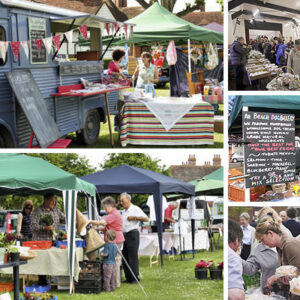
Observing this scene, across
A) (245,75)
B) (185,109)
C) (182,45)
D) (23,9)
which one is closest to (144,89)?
(185,109)

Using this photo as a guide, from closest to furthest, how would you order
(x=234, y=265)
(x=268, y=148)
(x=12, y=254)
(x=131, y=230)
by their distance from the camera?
(x=12, y=254) → (x=234, y=265) → (x=268, y=148) → (x=131, y=230)

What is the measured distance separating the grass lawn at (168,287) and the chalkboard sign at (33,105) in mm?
1716

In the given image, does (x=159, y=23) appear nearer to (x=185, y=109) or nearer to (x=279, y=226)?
(x=185, y=109)

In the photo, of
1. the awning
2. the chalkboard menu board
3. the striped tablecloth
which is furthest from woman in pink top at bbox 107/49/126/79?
the chalkboard menu board

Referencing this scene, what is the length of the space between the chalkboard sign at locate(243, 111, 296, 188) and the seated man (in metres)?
0.48

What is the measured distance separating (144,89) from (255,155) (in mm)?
3303

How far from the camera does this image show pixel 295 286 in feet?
17.5

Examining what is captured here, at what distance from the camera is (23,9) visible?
621cm

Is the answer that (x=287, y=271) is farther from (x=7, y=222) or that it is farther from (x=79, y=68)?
(x=7, y=222)

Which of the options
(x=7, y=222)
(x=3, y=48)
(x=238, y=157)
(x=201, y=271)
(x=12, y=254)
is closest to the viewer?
(x=12, y=254)

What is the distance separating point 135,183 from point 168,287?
59.0 inches

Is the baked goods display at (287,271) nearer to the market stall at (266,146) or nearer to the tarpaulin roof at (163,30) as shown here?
the market stall at (266,146)

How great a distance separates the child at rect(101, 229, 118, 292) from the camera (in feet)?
20.9

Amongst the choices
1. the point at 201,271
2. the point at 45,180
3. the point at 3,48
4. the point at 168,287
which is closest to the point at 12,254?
the point at 45,180
